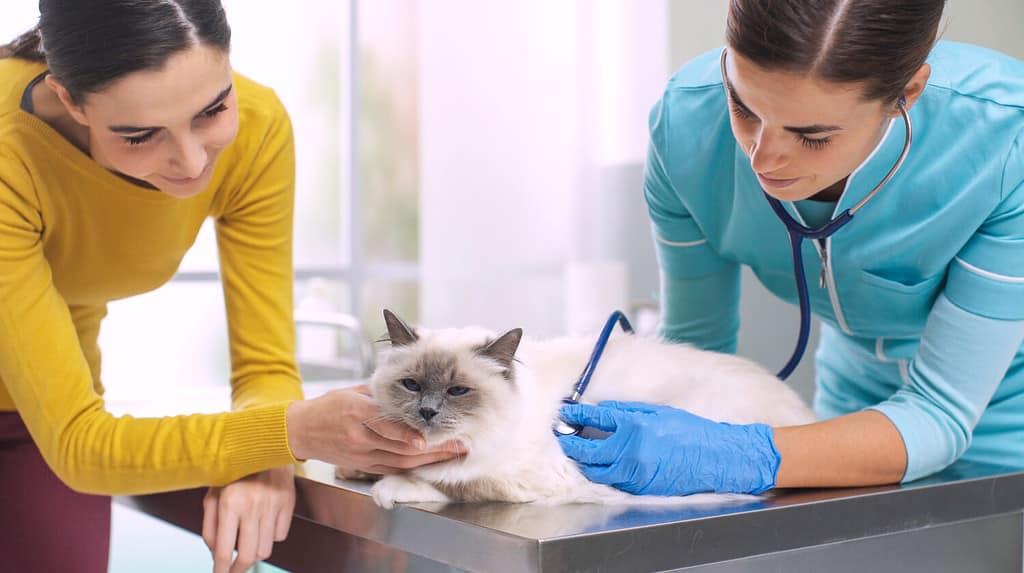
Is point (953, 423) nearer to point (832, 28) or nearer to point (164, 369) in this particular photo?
point (832, 28)

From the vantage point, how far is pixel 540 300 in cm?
448

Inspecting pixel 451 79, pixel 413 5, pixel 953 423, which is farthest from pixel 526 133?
pixel 953 423

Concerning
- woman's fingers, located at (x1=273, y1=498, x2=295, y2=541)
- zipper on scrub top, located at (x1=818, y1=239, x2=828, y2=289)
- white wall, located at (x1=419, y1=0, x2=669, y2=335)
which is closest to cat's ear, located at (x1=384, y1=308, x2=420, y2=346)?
woman's fingers, located at (x1=273, y1=498, x2=295, y2=541)

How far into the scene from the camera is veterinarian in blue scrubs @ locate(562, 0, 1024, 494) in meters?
1.13

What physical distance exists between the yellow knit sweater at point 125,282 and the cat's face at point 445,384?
16cm

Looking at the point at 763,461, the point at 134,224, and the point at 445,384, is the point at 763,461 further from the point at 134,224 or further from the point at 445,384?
the point at 134,224

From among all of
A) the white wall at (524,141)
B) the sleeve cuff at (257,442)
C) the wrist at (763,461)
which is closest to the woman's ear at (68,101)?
the sleeve cuff at (257,442)

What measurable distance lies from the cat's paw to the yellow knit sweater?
15cm

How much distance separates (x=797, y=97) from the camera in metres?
1.12

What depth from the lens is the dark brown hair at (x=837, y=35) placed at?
1093 millimetres

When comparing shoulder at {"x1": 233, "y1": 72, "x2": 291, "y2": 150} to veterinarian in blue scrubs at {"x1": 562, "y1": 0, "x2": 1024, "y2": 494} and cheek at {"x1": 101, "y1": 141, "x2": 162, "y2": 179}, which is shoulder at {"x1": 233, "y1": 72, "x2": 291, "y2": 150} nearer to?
cheek at {"x1": 101, "y1": 141, "x2": 162, "y2": 179}

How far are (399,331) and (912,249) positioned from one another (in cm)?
72

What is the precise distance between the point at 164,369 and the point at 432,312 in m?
1.21

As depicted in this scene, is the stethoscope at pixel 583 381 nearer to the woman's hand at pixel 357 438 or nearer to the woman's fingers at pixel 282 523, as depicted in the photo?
the woman's hand at pixel 357 438
